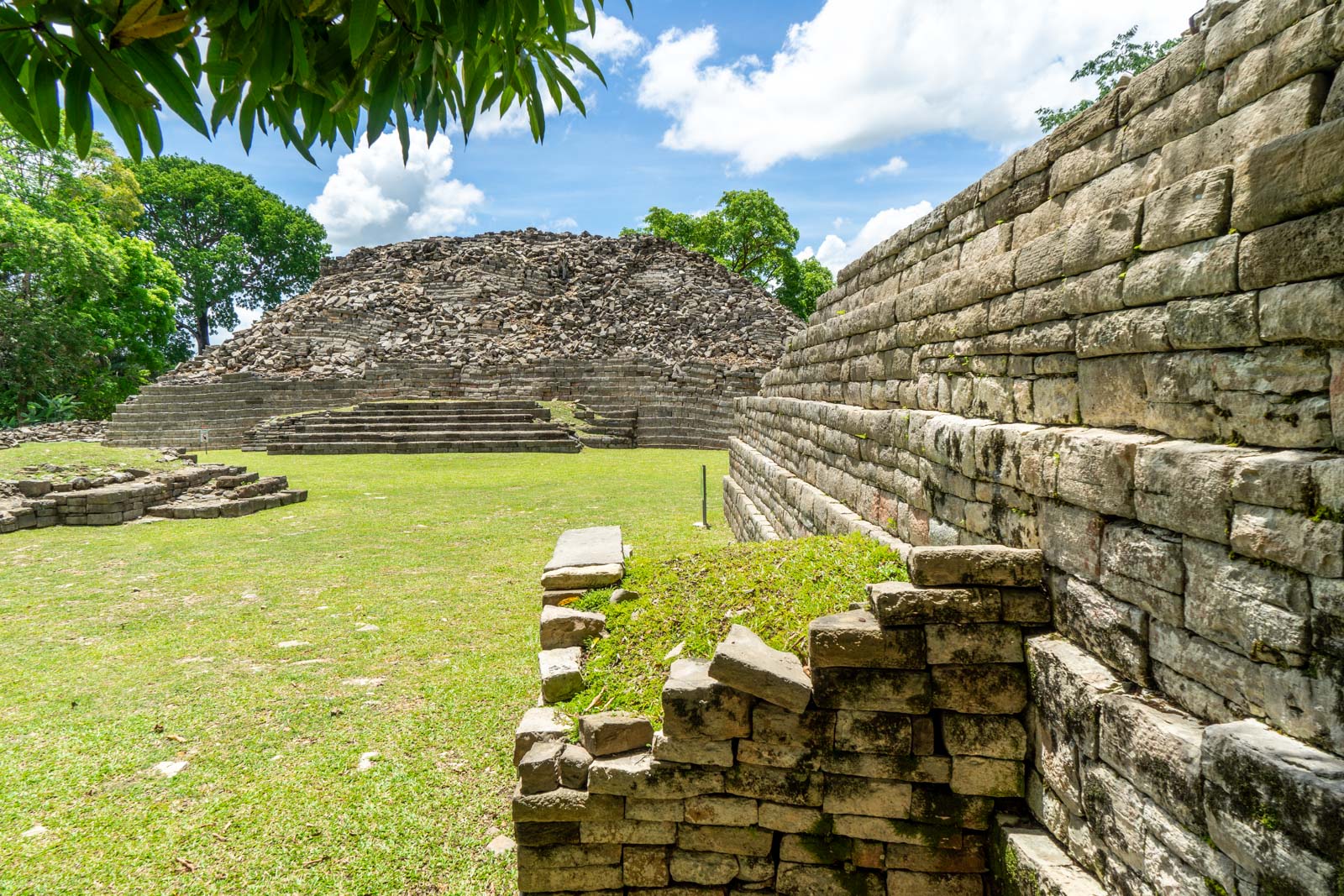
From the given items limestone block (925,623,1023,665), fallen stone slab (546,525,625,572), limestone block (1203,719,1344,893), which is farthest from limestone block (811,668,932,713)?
fallen stone slab (546,525,625,572)

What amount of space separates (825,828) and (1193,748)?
1505 mm

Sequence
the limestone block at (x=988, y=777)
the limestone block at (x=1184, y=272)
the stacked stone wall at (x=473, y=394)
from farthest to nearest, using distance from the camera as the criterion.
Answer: the stacked stone wall at (x=473, y=394) < the limestone block at (x=988, y=777) < the limestone block at (x=1184, y=272)

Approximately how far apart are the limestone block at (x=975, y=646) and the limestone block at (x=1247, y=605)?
82 centimetres

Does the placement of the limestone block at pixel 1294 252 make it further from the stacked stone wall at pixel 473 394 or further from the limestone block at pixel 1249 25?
the stacked stone wall at pixel 473 394

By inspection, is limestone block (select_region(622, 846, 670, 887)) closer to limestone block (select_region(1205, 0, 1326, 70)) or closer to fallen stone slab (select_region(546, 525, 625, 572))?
fallen stone slab (select_region(546, 525, 625, 572))

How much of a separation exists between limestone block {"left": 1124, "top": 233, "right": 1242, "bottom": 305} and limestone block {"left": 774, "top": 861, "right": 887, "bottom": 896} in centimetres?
256

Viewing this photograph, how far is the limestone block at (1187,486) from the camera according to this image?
200cm

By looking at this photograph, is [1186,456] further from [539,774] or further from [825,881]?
[539,774]

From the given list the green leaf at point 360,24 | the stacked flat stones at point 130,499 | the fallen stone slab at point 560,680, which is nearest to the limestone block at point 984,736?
the fallen stone slab at point 560,680

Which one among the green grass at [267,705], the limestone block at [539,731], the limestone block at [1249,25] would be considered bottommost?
the green grass at [267,705]

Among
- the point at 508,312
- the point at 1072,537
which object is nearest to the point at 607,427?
the point at 508,312

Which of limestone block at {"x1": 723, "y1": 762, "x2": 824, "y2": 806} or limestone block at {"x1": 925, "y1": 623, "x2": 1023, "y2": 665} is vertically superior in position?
limestone block at {"x1": 925, "y1": 623, "x2": 1023, "y2": 665}

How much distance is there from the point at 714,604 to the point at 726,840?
4.34ft

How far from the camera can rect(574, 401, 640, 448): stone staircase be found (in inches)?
971
